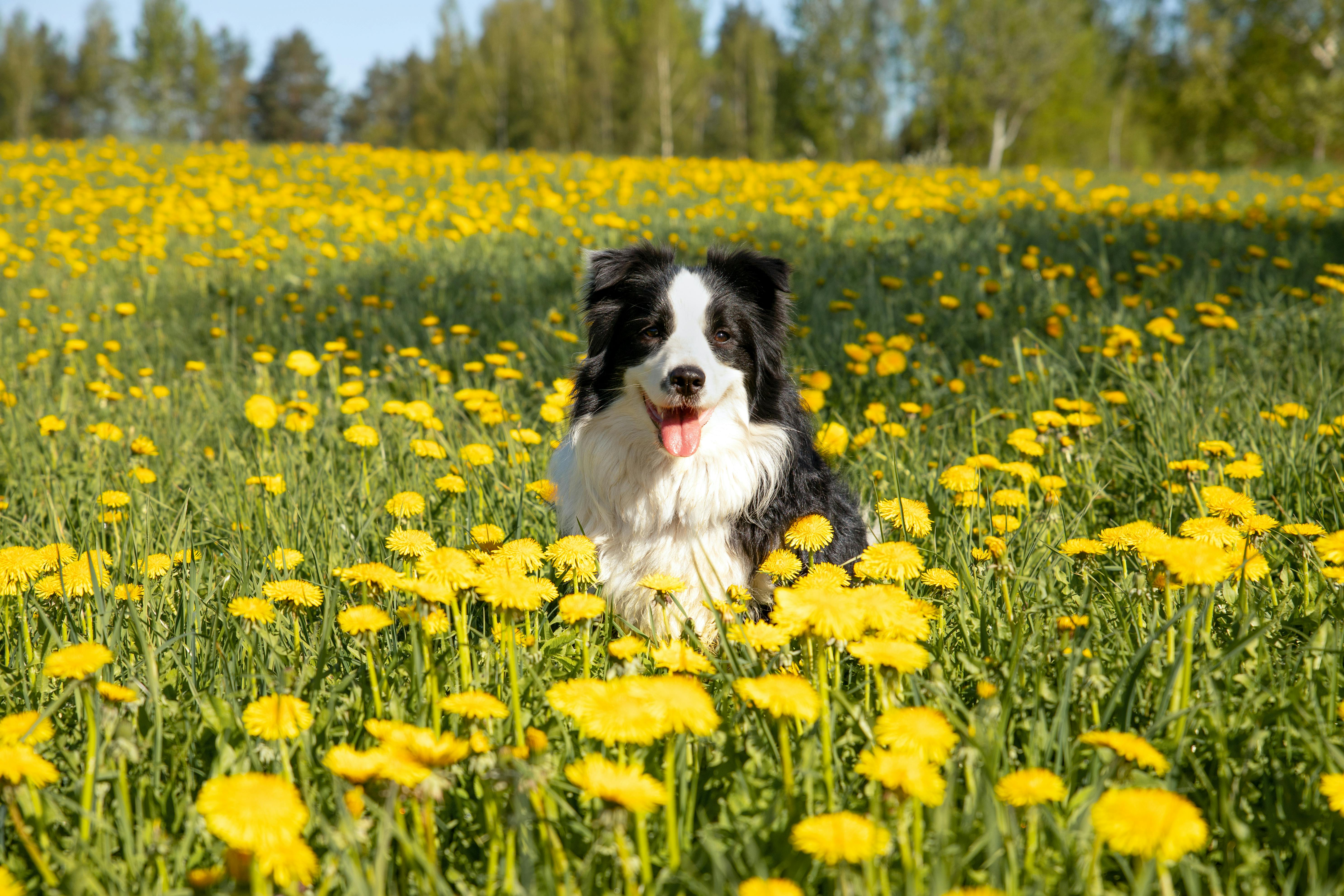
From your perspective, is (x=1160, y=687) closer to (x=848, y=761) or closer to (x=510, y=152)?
(x=848, y=761)

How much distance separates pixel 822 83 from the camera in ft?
132

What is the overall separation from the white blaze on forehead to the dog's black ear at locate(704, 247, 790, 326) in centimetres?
12

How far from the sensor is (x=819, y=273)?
6.22 m

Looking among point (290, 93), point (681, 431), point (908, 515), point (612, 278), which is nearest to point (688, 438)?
point (681, 431)

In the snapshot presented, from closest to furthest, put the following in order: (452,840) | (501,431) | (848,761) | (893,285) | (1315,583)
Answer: (452,840)
(848,761)
(1315,583)
(501,431)
(893,285)

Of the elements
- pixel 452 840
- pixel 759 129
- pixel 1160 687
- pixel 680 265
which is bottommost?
pixel 452 840

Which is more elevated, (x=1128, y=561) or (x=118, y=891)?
(x=1128, y=561)

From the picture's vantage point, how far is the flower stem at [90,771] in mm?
1199

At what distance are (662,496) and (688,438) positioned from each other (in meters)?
0.19

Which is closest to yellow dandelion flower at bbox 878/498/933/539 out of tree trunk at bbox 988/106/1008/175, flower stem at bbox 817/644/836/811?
flower stem at bbox 817/644/836/811

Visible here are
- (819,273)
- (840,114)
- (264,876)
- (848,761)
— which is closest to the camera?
(264,876)

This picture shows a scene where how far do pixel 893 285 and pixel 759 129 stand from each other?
4066 centimetres

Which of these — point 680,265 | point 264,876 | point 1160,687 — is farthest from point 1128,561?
point 264,876

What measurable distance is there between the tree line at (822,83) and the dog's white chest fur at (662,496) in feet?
86.4
